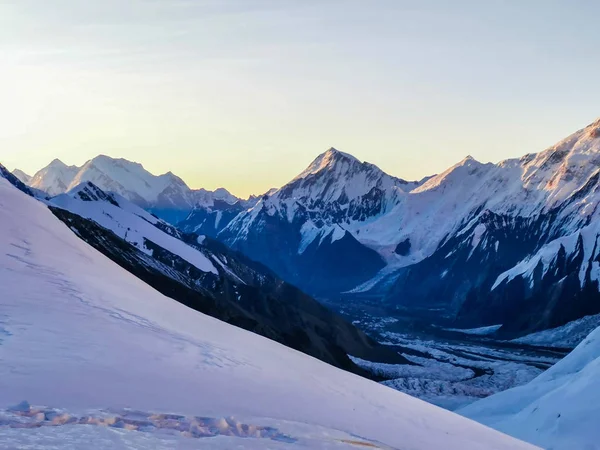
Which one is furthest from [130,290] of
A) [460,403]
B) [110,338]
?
[460,403]

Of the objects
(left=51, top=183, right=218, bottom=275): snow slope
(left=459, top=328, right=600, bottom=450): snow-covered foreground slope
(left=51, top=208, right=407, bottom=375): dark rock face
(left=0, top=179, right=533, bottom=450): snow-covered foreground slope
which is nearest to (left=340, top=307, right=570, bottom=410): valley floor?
(left=51, top=208, right=407, bottom=375): dark rock face

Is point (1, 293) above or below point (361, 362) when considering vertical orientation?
above

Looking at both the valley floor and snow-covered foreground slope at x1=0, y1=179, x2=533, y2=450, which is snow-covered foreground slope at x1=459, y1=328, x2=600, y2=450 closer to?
snow-covered foreground slope at x1=0, y1=179, x2=533, y2=450

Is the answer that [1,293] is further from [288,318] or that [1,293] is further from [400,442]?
[288,318]

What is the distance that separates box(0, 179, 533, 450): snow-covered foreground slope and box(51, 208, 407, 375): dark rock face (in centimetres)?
6382

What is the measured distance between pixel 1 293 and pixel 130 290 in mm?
9354

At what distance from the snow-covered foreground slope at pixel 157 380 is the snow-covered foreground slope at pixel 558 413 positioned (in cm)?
1721

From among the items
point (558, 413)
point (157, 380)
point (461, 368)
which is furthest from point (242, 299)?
point (157, 380)

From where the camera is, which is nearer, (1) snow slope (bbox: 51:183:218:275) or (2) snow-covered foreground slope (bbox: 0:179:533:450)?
(2) snow-covered foreground slope (bbox: 0:179:533:450)

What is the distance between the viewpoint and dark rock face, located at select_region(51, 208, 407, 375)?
9262cm

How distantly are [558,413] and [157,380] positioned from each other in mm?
32092

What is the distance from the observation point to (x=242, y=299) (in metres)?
123

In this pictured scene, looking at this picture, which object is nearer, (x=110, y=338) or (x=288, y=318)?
(x=110, y=338)

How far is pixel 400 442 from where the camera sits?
16.1 metres
